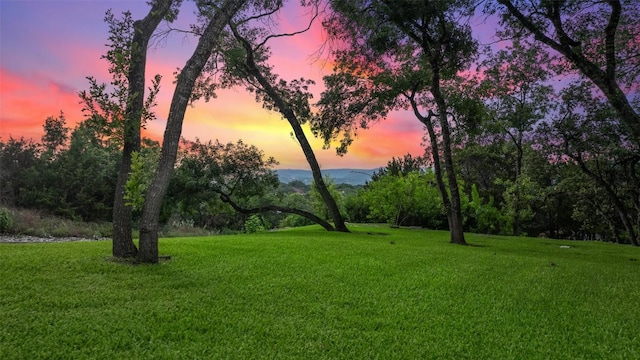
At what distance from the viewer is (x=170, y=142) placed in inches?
233

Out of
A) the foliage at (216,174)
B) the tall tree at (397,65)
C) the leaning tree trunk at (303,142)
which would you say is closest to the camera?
the tall tree at (397,65)

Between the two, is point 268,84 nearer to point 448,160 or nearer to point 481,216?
point 448,160

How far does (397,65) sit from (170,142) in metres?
9.58

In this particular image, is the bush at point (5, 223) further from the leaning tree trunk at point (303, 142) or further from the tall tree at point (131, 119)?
the tall tree at point (131, 119)

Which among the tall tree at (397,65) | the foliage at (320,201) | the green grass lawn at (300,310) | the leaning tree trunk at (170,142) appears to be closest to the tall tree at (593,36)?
the tall tree at (397,65)

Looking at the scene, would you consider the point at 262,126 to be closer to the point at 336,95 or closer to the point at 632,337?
the point at 336,95

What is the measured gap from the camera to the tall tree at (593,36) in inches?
316

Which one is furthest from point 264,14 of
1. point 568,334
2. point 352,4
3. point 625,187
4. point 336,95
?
point 625,187

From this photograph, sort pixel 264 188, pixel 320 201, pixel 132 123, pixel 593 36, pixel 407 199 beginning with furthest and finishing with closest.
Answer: pixel 320 201 < pixel 407 199 < pixel 264 188 < pixel 593 36 < pixel 132 123

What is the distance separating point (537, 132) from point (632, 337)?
16693 millimetres

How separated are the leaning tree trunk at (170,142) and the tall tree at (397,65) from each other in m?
4.99

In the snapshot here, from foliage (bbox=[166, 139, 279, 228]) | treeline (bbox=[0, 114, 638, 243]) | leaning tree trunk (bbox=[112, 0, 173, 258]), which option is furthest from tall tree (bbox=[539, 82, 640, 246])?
leaning tree trunk (bbox=[112, 0, 173, 258])

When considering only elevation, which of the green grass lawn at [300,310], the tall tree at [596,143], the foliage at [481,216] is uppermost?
the tall tree at [596,143]

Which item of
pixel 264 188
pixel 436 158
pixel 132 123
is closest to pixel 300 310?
pixel 132 123
